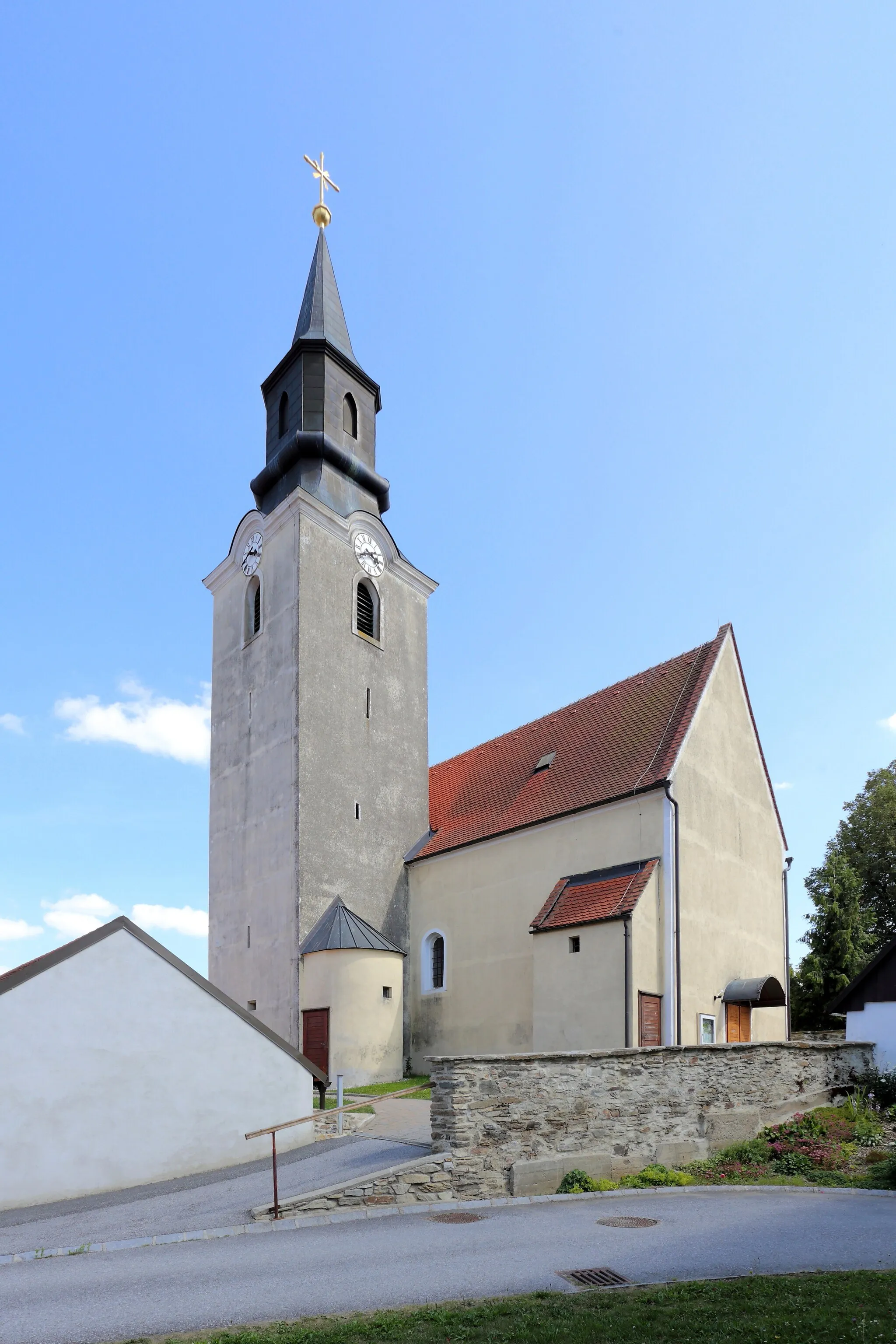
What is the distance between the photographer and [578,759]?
24.9m

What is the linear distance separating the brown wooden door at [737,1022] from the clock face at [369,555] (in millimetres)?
14853

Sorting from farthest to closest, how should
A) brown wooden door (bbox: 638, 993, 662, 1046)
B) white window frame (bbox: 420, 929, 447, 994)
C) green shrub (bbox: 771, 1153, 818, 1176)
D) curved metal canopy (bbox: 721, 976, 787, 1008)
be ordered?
white window frame (bbox: 420, 929, 447, 994) < curved metal canopy (bbox: 721, 976, 787, 1008) < brown wooden door (bbox: 638, 993, 662, 1046) < green shrub (bbox: 771, 1153, 818, 1176)

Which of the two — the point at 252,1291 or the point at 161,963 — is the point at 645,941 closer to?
the point at 161,963

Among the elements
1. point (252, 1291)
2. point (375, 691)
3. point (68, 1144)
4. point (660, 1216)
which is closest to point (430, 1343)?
point (252, 1291)

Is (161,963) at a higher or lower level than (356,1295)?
higher

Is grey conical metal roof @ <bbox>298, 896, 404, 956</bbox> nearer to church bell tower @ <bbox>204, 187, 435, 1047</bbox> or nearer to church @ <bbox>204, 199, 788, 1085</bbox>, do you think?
church @ <bbox>204, 199, 788, 1085</bbox>

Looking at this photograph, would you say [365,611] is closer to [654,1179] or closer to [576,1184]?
[654,1179]

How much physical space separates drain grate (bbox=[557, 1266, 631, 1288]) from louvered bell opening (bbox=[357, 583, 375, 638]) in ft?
69.6

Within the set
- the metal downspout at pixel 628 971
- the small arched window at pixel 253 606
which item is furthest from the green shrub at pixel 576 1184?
the small arched window at pixel 253 606

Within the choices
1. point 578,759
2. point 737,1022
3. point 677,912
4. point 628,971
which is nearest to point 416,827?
point 578,759

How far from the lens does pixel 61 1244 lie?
10.2 metres

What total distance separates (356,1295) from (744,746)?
1867cm

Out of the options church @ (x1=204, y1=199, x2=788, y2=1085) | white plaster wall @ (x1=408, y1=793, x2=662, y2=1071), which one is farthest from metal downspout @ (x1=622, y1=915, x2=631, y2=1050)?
white plaster wall @ (x1=408, y1=793, x2=662, y2=1071)

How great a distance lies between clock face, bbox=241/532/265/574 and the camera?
2878 centimetres
